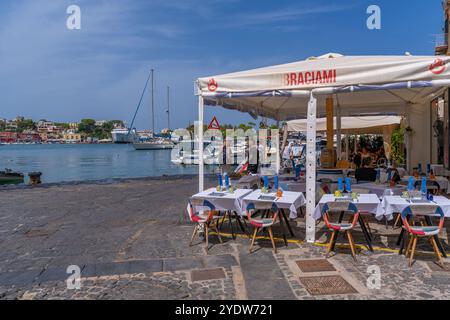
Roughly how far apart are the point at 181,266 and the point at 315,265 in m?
1.76

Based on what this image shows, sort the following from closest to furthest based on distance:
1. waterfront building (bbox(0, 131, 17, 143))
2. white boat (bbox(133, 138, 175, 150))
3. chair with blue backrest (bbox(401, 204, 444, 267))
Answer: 1. chair with blue backrest (bbox(401, 204, 444, 267))
2. white boat (bbox(133, 138, 175, 150))
3. waterfront building (bbox(0, 131, 17, 143))

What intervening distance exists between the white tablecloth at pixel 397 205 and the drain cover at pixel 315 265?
1.04 metres

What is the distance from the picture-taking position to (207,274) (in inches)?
186

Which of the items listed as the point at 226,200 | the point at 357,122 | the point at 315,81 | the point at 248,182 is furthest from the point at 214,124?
the point at 315,81

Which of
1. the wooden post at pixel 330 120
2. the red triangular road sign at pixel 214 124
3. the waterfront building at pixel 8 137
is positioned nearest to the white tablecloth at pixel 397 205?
the wooden post at pixel 330 120

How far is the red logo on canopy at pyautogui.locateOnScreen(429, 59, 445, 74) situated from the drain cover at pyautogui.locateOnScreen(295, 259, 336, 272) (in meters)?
2.87

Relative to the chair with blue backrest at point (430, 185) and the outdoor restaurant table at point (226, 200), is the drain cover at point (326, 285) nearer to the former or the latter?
the outdoor restaurant table at point (226, 200)

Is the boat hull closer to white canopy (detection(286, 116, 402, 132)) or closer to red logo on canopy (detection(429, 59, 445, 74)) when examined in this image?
white canopy (detection(286, 116, 402, 132))

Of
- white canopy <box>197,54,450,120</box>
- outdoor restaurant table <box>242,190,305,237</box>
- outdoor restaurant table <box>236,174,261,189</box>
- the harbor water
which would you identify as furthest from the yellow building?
outdoor restaurant table <box>242,190,305,237</box>

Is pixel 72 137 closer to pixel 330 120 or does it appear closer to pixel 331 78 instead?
pixel 330 120

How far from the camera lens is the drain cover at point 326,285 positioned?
4.10 meters

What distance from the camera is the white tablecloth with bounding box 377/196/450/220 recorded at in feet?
16.1

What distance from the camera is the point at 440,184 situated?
723 cm
